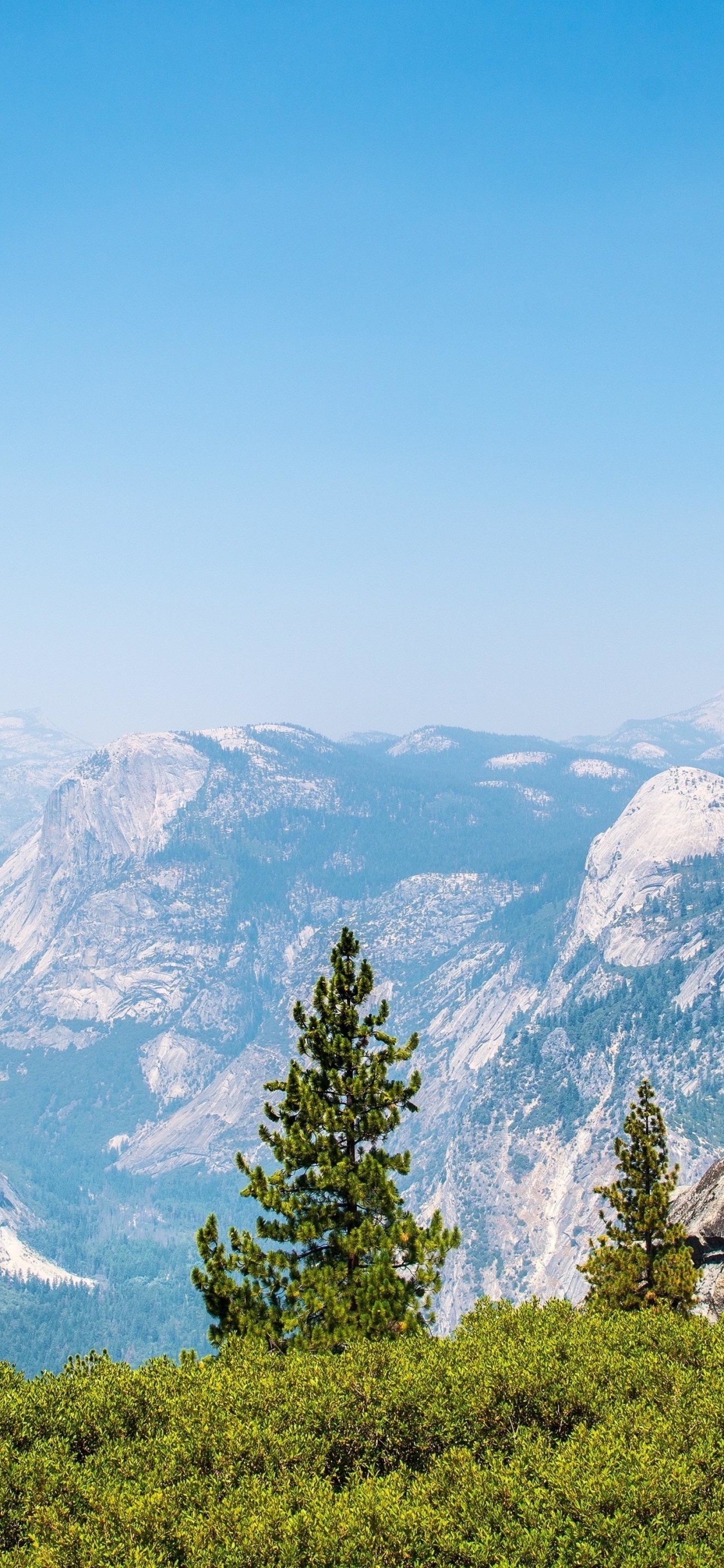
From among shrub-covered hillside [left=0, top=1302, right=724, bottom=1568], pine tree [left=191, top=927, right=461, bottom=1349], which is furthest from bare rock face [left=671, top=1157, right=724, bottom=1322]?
shrub-covered hillside [left=0, top=1302, right=724, bottom=1568]

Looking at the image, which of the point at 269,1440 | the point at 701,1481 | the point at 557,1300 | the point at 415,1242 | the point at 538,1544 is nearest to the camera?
the point at 538,1544

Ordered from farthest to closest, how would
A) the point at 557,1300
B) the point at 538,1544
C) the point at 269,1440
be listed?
the point at 557,1300
the point at 269,1440
the point at 538,1544

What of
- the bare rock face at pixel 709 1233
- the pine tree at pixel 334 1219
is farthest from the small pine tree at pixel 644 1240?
the pine tree at pixel 334 1219

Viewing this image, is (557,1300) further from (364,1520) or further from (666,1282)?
(364,1520)

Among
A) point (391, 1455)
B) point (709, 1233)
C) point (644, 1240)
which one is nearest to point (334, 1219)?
point (391, 1455)

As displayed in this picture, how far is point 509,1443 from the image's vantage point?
25047 mm

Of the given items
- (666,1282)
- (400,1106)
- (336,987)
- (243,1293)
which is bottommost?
(666,1282)

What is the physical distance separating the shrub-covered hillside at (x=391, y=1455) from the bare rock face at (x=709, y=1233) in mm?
12092

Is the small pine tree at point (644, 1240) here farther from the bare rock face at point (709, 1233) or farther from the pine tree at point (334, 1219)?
the pine tree at point (334, 1219)

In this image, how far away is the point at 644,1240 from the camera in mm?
46969

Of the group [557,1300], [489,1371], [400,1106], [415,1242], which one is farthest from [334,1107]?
[489,1371]

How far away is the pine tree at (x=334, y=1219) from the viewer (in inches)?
1404

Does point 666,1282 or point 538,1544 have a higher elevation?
point 538,1544

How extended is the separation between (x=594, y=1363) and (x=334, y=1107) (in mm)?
14047
